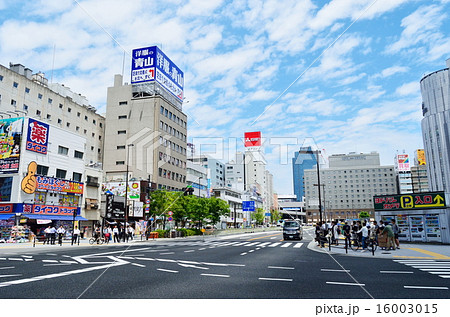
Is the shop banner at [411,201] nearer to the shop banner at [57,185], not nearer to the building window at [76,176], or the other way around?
the shop banner at [57,185]

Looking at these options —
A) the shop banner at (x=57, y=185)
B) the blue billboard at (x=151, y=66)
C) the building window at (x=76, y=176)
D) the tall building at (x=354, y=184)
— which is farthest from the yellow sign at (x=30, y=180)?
the tall building at (x=354, y=184)

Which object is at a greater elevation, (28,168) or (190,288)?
(28,168)

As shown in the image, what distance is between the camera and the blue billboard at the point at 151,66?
215ft

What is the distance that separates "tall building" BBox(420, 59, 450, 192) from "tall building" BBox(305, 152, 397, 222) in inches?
1502

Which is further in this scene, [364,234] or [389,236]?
[364,234]

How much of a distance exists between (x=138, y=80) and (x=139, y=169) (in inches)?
730

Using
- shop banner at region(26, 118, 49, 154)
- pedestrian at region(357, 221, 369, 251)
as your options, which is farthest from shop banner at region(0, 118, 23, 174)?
pedestrian at region(357, 221, 369, 251)

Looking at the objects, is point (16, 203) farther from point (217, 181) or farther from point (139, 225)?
point (217, 181)

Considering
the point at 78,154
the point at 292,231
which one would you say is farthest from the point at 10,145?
the point at 292,231

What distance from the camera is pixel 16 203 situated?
3350cm

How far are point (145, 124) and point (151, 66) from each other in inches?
469

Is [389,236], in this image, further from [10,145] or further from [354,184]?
[354,184]

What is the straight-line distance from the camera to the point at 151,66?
216 feet
